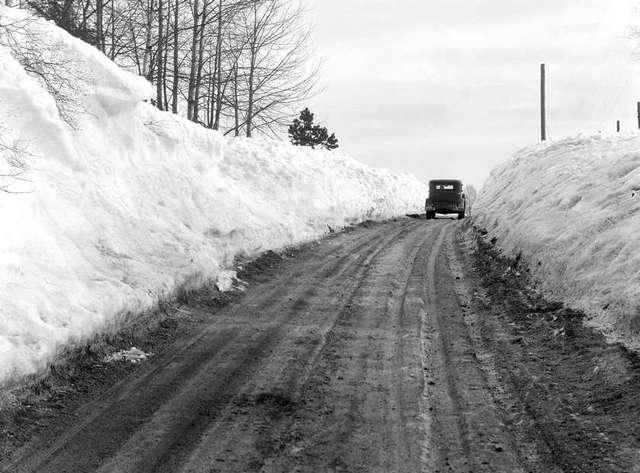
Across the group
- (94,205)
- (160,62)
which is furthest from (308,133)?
(94,205)

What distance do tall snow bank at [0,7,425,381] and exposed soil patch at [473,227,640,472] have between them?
4.67 m

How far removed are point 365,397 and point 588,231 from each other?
18.2 feet

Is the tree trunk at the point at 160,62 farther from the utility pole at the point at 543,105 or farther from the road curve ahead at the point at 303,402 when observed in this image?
the utility pole at the point at 543,105

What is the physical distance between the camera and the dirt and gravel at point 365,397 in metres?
3.96

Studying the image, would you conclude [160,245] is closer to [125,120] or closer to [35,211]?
[35,211]

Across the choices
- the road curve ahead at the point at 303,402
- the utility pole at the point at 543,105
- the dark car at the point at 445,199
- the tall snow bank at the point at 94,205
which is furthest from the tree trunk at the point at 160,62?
the utility pole at the point at 543,105

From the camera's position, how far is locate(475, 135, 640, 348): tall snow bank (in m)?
6.59

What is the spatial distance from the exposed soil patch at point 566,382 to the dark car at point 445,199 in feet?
70.1

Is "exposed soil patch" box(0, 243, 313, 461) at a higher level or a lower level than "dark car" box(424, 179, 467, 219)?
lower

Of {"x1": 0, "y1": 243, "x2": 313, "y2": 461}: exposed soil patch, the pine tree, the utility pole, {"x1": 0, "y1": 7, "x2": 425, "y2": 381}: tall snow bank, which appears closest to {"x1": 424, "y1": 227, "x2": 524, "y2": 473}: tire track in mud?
{"x1": 0, "y1": 243, "x2": 313, "y2": 461}: exposed soil patch

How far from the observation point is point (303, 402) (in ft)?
16.2

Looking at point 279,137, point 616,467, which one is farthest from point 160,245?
point 279,137

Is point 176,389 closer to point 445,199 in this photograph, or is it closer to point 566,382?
point 566,382

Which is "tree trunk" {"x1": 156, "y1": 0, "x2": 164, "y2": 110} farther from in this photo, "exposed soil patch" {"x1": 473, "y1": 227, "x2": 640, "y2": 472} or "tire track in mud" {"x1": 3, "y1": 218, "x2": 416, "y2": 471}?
"exposed soil patch" {"x1": 473, "y1": 227, "x2": 640, "y2": 472}
